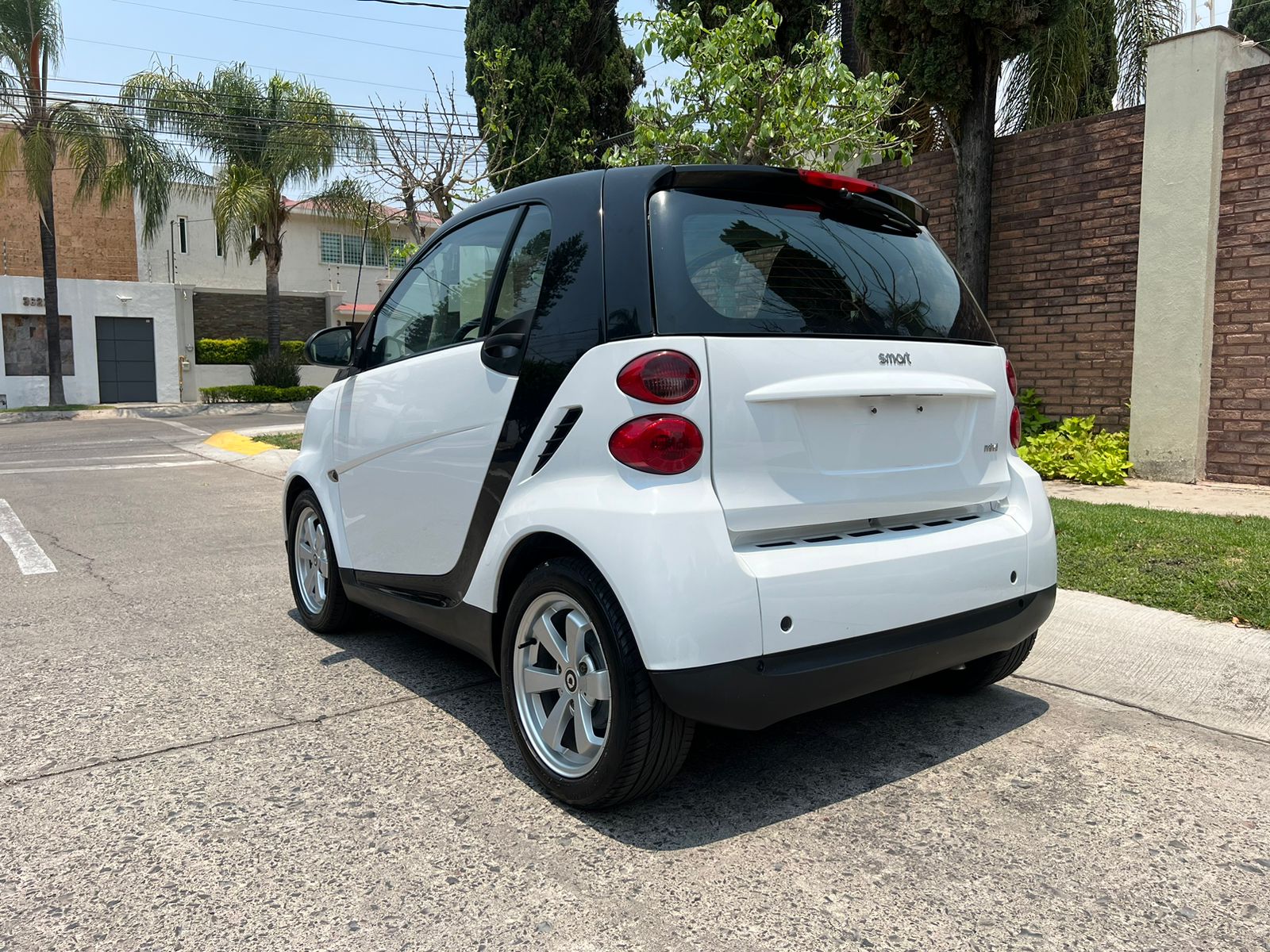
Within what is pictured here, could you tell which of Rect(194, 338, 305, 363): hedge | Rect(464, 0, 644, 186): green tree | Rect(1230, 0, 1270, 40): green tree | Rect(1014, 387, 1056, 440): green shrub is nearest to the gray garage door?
Rect(194, 338, 305, 363): hedge

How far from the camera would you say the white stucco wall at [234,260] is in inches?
1335

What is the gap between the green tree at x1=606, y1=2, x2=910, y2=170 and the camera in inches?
316

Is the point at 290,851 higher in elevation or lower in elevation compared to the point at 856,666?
lower

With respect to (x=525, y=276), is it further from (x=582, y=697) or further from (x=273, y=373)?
(x=273, y=373)

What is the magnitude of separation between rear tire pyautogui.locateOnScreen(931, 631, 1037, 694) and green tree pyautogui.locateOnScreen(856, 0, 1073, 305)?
6.33 m

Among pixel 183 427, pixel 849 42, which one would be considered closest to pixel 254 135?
pixel 183 427

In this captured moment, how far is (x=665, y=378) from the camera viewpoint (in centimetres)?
272

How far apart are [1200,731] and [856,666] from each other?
5.46 ft

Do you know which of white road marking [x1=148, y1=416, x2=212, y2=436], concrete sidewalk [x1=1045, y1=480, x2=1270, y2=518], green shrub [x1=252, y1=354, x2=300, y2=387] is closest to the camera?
concrete sidewalk [x1=1045, y1=480, x2=1270, y2=518]

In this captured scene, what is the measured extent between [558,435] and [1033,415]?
7562 millimetres

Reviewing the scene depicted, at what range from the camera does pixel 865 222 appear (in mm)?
3334

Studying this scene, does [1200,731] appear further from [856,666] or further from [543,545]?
[543,545]

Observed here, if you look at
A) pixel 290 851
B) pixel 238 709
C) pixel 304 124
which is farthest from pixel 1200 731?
pixel 304 124

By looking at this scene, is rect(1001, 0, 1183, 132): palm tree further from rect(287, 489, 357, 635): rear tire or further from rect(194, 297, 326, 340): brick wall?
rect(194, 297, 326, 340): brick wall
